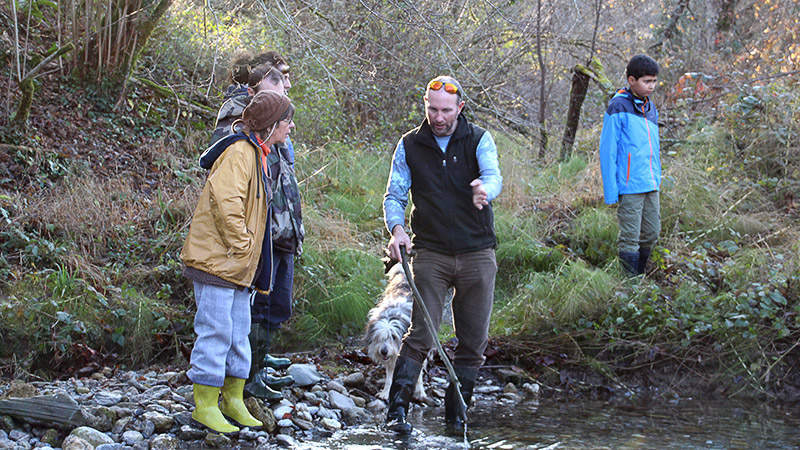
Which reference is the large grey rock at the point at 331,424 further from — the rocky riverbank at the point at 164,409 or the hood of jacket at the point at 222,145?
the hood of jacket at the point at 222,145

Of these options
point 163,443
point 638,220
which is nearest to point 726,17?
point 638,220

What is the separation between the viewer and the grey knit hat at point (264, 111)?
4562 mm

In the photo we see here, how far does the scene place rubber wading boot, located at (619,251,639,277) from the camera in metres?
7.13

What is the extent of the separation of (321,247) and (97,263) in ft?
7.13

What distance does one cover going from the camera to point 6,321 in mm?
6184

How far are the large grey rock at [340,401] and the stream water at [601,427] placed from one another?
1.15 ft

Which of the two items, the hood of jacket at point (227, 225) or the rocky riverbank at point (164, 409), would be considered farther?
the rocky riverbank at point (164, 409)

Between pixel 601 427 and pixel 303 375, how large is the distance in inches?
85.0

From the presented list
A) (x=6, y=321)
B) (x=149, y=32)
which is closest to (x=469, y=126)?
(x=6, y=321)

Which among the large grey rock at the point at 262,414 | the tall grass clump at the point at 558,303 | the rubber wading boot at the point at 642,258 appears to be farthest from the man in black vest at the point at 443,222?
the rubber wading boot at the point at 642,258

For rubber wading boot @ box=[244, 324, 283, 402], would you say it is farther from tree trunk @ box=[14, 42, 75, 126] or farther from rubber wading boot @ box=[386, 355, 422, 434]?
tree trunk @ box=[14, 42, 75, 126]

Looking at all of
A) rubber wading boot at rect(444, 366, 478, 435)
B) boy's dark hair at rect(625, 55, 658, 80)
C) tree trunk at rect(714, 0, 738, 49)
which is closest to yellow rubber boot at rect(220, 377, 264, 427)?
rubber wading boot at rect(444, 366, 478, 435)

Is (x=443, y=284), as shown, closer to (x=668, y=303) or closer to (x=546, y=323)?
(x=546, y=323)

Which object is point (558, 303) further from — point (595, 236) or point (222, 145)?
point (222, 145)
